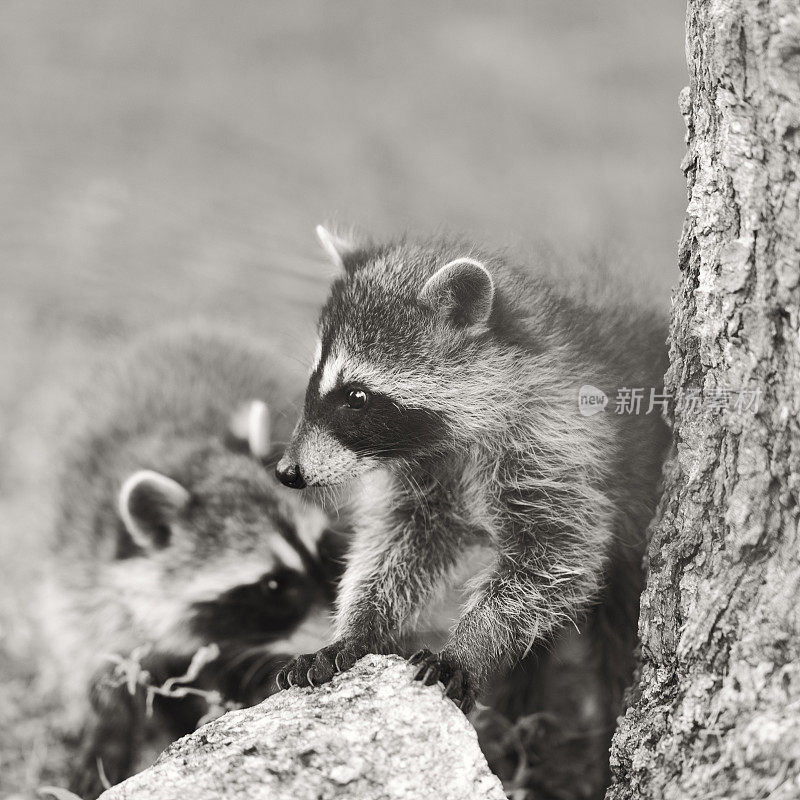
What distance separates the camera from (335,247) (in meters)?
3.38

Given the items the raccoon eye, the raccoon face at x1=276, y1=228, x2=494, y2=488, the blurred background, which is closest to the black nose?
the raccoon face at x1=276, y1=228, x2=494, y2=488

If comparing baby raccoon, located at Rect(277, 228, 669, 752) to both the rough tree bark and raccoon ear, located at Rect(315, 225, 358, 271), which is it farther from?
the rough tree bark

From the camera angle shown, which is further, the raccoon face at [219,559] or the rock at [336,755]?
the raccoon face at [219,559]

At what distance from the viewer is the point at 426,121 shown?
28.6 ft

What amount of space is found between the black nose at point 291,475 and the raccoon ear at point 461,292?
2.03 ft

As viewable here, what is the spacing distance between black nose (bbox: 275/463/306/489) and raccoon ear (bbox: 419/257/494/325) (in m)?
0.62

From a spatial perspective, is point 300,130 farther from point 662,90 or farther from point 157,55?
point 662,90

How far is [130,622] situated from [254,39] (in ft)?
22.0

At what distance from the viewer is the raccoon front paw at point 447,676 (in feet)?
8.82

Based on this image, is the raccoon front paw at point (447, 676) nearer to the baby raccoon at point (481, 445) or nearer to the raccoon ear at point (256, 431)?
the baby raccoon at point (481, 445)

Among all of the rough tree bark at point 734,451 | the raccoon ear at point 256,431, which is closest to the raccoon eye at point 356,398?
the rough tree bark at point 734,451

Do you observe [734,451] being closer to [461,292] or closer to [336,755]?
[461,292]

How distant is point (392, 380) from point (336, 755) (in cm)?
106

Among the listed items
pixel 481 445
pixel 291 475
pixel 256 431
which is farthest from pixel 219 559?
pixel 481 445
